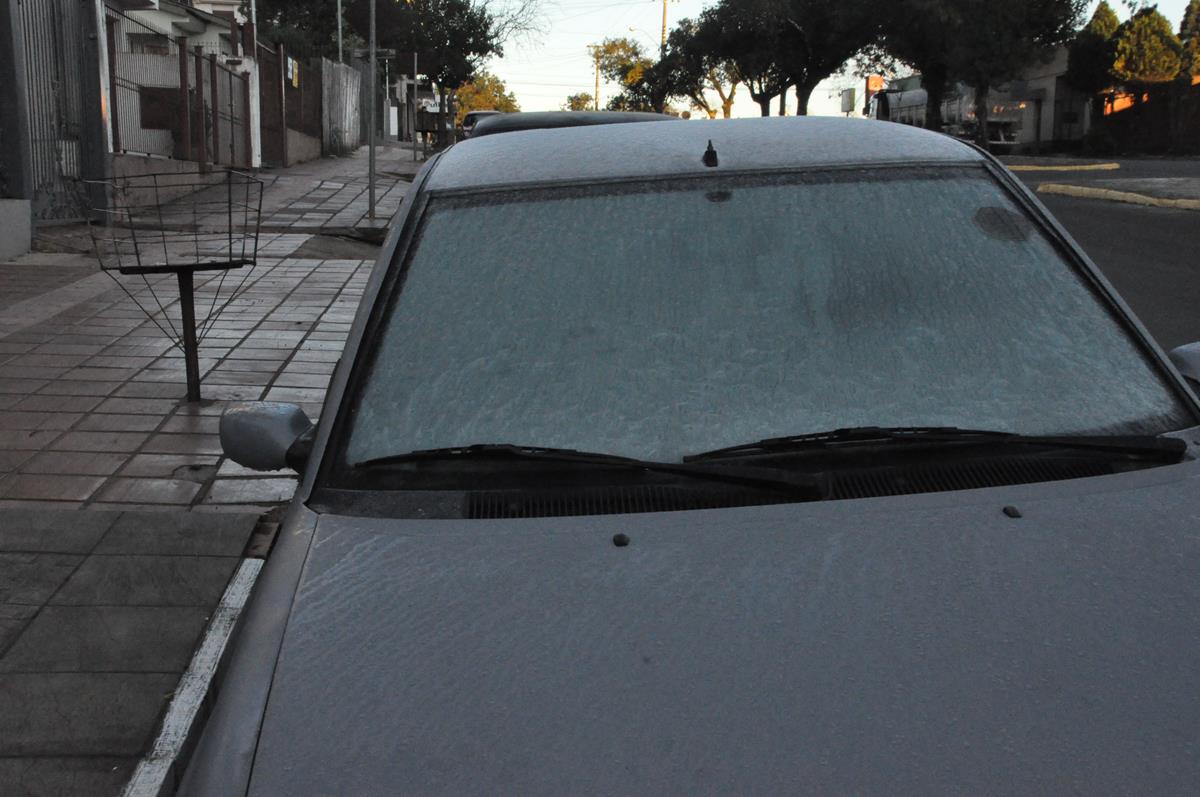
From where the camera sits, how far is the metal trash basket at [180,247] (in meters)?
6.50

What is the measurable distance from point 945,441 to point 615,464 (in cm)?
59

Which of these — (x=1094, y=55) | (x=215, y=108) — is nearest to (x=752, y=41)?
(x=1094, y=55)

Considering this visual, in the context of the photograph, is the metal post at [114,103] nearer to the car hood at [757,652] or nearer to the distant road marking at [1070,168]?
the car hood at [757,652]

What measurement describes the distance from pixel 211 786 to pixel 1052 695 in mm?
1051

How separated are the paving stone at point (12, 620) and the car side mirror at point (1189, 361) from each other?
3288mm

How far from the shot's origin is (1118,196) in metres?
18.9

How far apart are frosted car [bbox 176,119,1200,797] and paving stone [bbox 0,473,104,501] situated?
302 centimetres

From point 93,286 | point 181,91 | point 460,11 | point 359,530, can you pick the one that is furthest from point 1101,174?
point 460,11

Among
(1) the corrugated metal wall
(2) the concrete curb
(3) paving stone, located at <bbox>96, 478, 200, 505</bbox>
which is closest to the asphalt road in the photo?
(2) the concrete curb

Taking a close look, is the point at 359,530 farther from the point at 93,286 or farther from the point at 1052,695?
the point at 93,286

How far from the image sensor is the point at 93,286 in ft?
35.2

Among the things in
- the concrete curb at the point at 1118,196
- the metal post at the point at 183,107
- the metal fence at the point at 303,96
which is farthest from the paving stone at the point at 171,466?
the metal fence at the point at 303,96

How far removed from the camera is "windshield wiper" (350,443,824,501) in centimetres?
207

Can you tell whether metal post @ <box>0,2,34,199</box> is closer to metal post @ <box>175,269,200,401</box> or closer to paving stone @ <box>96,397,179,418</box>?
paving stone @ <box>96,397,179,418</box>
